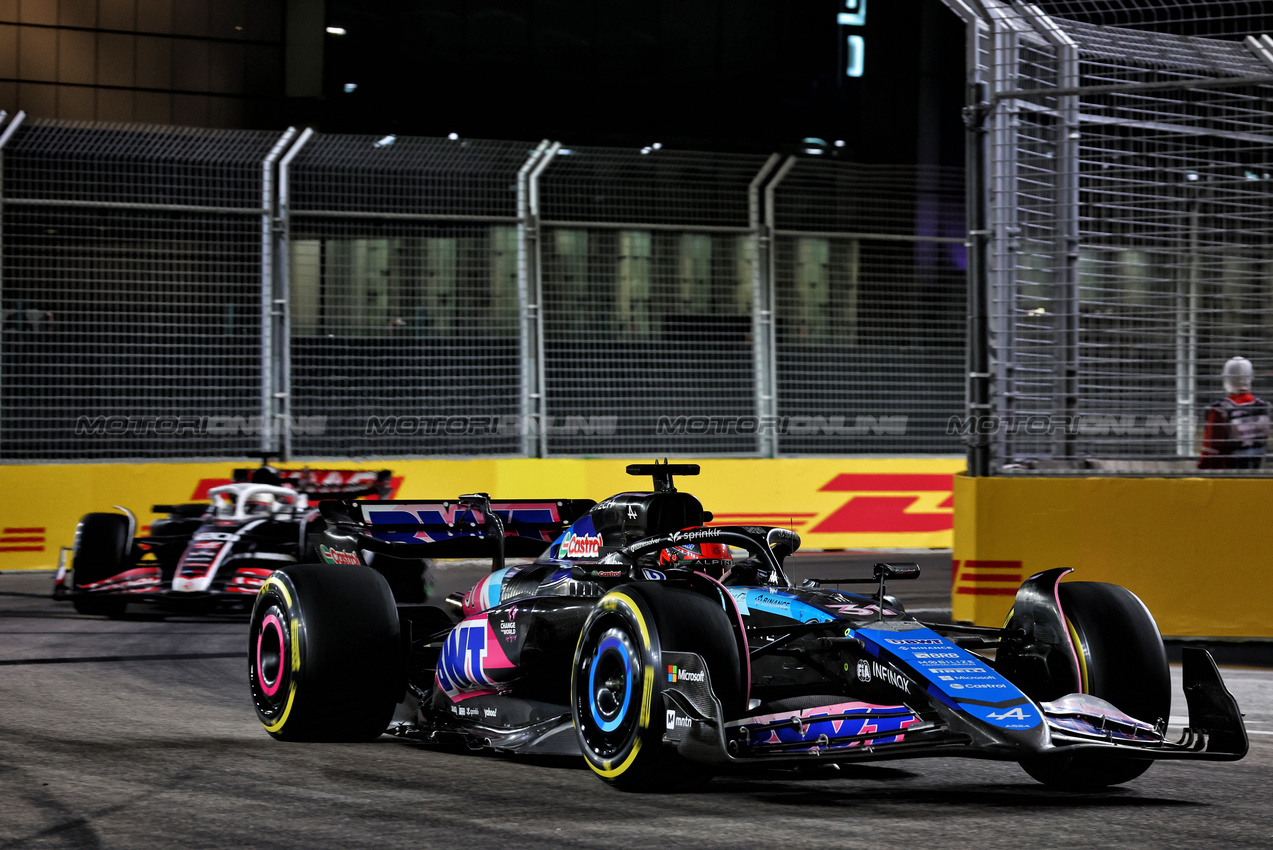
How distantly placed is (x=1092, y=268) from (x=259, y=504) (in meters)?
5.96

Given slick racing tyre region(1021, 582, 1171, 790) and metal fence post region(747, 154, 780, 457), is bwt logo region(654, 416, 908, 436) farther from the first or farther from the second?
slick racing tyre region(1021, 582, 1171, 790)

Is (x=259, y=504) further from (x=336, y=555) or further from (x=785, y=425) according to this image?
(x=785, y=425)

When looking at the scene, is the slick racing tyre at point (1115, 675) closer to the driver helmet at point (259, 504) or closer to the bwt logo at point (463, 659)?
the bwt logo at point (463, 659)

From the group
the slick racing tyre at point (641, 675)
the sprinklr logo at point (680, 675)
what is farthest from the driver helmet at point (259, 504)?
the sprinklr logo at point (680, 675)

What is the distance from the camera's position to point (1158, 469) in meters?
8.83

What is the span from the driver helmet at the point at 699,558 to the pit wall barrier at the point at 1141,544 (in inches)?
122

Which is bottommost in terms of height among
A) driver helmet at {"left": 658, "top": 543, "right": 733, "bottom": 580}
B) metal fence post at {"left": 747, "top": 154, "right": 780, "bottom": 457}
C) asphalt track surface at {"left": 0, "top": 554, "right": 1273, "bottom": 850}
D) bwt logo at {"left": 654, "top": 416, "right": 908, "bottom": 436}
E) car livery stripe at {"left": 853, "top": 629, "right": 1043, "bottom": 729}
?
asphalt track surface at {"left": 0, "top": 554, "right": 1273, "bottom": 850}

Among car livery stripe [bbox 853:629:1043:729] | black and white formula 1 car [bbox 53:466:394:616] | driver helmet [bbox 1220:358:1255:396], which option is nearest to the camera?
car livery stripe [bbox 853:629:1043:729]

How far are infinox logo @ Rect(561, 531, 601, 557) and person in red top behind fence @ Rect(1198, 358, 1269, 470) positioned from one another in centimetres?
411

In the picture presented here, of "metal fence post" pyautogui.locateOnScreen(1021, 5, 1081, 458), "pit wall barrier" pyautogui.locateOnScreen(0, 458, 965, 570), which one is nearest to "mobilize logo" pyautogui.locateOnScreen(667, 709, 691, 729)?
"metal fence post" pyautogui.locateOnScreen(1021, 5, 1081, 458)

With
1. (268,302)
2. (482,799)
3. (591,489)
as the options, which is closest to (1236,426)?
(482,799)

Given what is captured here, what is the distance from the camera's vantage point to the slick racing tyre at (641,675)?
15.7 feet

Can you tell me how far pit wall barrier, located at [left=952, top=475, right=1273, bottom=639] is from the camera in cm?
839

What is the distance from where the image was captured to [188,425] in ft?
45.5
